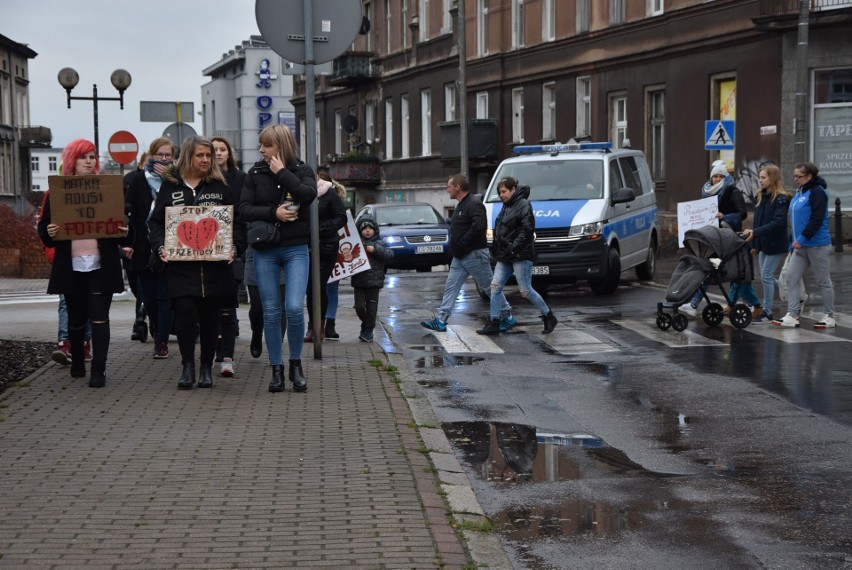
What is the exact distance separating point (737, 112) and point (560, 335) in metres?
16.6

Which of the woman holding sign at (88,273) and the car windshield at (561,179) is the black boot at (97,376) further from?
the car windshield at (561,179)

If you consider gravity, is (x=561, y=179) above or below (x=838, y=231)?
above

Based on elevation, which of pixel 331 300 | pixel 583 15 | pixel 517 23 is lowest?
pixel 331 300

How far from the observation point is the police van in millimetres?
18766

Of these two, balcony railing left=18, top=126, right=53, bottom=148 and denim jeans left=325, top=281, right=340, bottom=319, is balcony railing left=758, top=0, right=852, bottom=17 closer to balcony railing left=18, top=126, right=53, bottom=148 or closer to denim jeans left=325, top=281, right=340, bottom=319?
denim jeans left=325, top=281, right=340, bottom=319

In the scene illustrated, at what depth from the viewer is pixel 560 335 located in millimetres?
14180

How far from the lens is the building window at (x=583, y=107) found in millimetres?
37031

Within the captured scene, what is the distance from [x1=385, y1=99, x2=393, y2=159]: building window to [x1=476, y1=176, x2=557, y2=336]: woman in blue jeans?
39.3 metres

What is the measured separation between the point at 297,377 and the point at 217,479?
9.92 ft

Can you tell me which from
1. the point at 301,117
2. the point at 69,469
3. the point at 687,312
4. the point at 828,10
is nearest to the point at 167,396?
the point at 69,469

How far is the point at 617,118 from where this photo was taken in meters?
35.7

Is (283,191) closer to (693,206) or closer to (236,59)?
(693,206)

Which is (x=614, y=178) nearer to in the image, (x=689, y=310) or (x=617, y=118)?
(x=689, y=310)

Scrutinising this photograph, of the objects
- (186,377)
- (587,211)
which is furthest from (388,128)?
(186,377)
